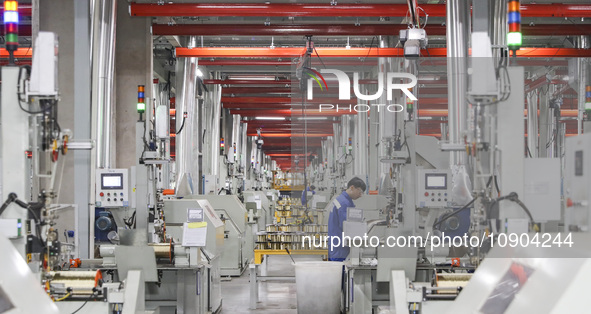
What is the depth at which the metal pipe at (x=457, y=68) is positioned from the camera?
291 inches

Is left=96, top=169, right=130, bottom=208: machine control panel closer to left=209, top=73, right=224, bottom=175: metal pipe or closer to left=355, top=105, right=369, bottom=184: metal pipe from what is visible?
left=355, top=105, right=369, bottom=184: metal pipe

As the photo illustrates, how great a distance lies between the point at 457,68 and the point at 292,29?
3.20 metres

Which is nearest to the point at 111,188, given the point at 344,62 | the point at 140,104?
the point at 140,104

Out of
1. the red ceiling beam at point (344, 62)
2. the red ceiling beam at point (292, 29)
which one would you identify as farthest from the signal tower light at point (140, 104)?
the red ceiling beam at point (344, 62)

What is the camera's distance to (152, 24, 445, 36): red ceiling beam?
393 inches

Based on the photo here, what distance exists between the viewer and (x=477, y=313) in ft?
9.89

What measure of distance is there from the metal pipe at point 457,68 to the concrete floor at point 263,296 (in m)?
2.96

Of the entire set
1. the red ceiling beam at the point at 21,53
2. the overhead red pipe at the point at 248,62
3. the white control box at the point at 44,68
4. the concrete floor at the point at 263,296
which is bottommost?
the concrete floor at the point at 263,296

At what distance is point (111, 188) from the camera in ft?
24.4

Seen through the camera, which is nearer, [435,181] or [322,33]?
[435,181]

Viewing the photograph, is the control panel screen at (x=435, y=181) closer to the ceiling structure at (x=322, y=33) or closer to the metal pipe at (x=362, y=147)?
the ceiling structure at (x=322, y=33)

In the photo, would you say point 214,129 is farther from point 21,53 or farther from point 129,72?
point 129,72

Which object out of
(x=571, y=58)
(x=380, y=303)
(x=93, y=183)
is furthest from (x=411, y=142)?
(x=571, y=58)

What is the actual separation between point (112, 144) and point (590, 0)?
260 inches
